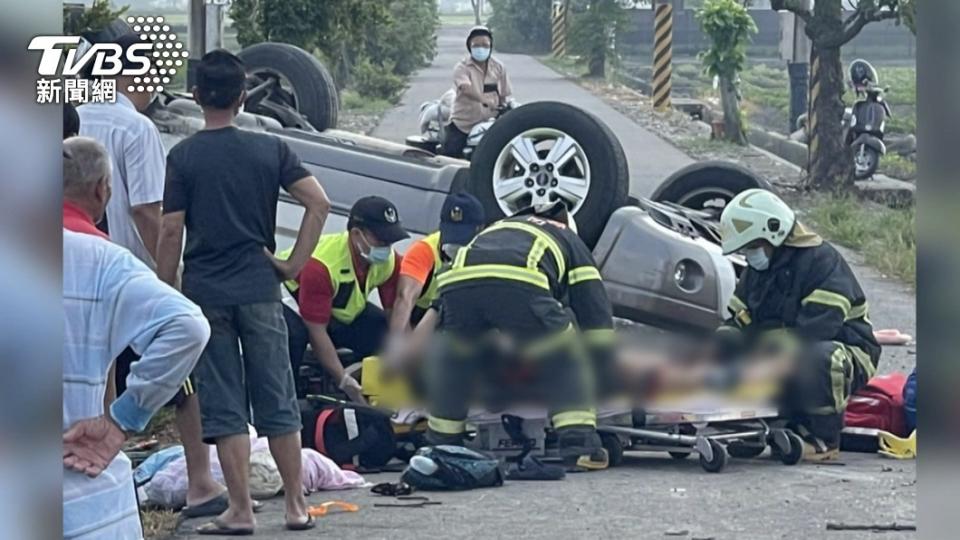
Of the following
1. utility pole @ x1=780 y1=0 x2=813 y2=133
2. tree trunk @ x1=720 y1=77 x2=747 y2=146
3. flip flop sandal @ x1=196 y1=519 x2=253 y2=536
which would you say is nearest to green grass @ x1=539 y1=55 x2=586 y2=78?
tree trunk @ x1=720 y1=77 x2=747 y2=146

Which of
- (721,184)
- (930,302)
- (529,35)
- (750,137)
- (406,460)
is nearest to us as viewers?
(930,302)

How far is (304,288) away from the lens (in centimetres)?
688

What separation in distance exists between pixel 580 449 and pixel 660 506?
57cm

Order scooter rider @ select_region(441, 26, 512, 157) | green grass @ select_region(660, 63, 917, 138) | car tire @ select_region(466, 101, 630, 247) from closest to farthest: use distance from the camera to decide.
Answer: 1. car tire @ select_region(466, 101, 630, 247)
2. scooter rider @ select_region(441, 26, 512, 157)
3. green grass @ select_region(660, 63, 917, 138)

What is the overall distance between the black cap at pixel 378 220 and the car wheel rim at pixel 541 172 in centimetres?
99

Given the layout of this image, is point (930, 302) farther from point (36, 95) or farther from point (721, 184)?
point (721, 184)

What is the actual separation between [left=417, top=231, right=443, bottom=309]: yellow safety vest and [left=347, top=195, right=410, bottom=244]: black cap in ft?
0.59

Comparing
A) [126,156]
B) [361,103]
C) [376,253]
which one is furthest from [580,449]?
[361,103]

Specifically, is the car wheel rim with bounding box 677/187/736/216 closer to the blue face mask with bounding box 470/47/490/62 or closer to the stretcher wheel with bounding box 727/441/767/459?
the blue face mask with bounding box 470/47/490/62

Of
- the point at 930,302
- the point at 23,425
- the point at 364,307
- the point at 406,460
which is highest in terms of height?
the point at 930,302

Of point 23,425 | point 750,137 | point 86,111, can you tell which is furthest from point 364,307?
point 750,137

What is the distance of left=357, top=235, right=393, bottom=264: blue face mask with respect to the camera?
6.91 metres

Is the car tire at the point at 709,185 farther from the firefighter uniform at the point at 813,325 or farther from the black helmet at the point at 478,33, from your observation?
the firefighter uniform at the point at 813,325

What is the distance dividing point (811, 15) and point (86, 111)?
1071 cm
